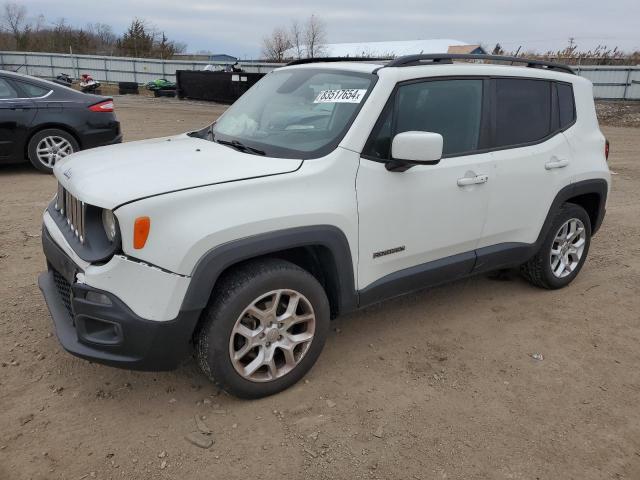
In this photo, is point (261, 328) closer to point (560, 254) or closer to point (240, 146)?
point (240, 146)

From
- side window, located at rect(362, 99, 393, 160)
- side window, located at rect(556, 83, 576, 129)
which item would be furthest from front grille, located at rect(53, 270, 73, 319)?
side window, located at rect(556, 83, 576, 129)

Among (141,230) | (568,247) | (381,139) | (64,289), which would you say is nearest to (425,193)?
(381,139)

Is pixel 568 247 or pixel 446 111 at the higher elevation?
pixel 446 111

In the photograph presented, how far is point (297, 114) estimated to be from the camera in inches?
134

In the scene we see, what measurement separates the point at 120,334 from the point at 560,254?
3.57 meters

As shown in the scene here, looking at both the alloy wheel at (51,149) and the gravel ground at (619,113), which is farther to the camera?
the gravel ground at (619,113)

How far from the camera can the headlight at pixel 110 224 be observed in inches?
98.9

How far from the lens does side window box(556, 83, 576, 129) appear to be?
4.19 m

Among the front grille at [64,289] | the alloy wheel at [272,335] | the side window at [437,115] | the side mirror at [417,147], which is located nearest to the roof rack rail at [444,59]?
the side window at [437,115]

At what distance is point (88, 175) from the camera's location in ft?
9.30

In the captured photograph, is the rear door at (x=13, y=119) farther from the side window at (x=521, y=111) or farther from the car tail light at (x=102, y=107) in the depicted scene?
the side window at (x=521, y=111)

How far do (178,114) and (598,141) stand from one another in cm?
1614

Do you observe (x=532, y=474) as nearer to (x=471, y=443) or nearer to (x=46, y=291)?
(x=471, y=443)

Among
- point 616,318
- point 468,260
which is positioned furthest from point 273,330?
point 616,318
